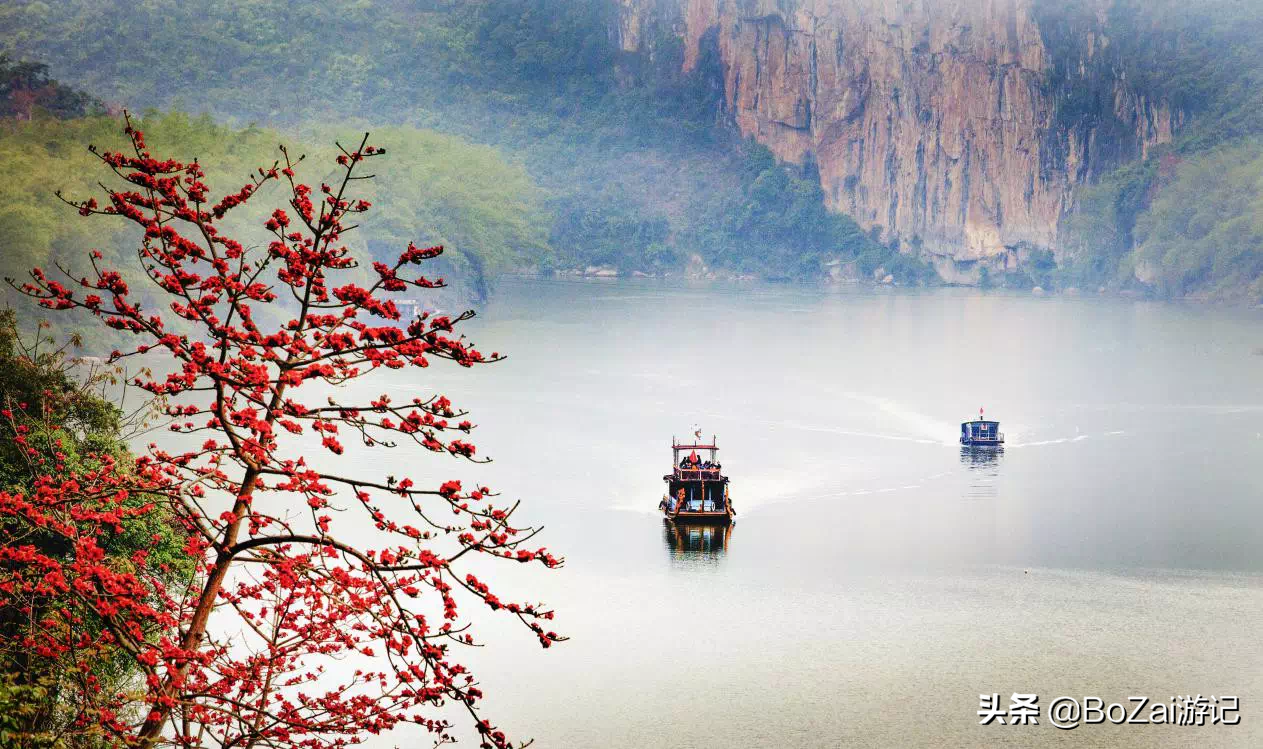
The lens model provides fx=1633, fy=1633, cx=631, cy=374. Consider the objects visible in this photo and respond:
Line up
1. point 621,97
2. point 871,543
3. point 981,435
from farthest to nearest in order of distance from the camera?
point 621,97 → point 981,435 → point 871,543

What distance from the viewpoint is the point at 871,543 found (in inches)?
847

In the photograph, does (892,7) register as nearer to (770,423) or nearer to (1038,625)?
(770,423)

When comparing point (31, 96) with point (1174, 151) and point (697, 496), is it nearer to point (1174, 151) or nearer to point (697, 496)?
point (697, 496)

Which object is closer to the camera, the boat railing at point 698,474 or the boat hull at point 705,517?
the boat hull at point 705,517

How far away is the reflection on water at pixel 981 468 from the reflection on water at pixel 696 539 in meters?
5.26

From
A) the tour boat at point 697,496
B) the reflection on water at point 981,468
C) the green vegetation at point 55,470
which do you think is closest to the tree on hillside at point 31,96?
the reflection on water at point 981,468

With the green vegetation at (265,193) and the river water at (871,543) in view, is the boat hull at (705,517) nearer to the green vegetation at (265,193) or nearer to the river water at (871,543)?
A: the river water at (871,543)

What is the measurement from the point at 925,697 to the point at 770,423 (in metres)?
16.6

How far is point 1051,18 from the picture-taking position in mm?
93000

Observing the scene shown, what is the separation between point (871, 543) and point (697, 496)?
249 centimetres

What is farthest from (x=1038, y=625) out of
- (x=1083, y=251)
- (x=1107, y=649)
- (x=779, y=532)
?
(x=1083, y=251)

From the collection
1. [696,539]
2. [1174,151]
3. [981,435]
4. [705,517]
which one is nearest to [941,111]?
[1174,151]

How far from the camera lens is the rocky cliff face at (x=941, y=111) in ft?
294

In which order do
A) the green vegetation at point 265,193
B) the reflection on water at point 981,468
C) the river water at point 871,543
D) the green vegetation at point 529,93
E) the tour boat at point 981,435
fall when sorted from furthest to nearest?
1. the green vegetation at point 529,93
2. the green vegetation at point 265,193
3. the tour boat at point 981,435
4. the reflection on water at point 981,468
5. the river water at point 871,543
